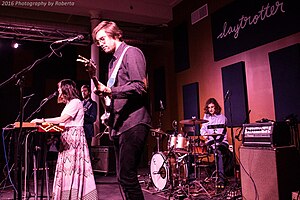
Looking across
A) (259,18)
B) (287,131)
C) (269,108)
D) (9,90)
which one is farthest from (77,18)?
(287,131)

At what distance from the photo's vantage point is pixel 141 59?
1.95m

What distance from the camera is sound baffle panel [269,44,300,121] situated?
4.53 metres

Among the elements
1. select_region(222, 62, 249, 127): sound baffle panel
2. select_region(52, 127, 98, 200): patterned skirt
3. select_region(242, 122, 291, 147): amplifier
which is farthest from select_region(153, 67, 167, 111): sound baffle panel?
select_region(52, 127, 98, 200): patterned skirt

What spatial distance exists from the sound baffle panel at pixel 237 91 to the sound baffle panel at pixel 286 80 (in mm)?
686

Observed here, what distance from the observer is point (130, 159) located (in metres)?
1.79

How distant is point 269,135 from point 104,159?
13.7 feet

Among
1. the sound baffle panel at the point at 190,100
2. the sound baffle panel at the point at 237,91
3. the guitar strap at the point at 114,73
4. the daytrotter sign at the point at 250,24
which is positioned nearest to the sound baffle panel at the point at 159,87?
the sound baffle panel at the point at 190,100

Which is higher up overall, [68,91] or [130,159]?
[68,91]

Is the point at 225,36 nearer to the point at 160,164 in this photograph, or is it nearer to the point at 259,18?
the point at 259,18

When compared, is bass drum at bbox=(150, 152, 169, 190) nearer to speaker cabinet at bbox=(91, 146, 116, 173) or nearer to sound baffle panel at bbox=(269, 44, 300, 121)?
speaker cabinet at bbox=(91, 146, 116, 173)

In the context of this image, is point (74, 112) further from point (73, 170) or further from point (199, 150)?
point (199, 150)

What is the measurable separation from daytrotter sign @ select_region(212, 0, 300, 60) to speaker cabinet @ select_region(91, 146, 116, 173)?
3.17m

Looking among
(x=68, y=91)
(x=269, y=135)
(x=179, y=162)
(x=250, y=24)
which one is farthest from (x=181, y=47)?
(x=269, y=135)

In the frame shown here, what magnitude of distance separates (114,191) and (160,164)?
2.86ft
